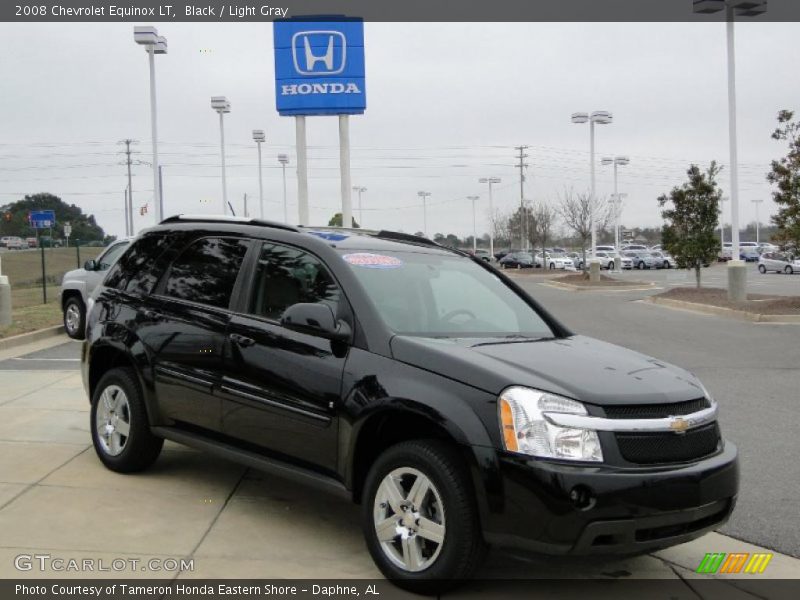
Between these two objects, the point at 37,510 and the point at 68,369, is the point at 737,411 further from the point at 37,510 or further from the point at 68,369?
the point at 68,369

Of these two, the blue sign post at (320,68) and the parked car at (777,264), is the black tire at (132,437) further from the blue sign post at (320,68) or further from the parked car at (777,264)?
the parked car at (777,264)

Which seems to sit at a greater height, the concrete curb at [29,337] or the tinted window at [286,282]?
the tinted window at [286,282]

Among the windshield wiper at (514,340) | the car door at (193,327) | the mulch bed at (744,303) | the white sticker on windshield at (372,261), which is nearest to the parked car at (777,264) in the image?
the mulch bed at (744,303)

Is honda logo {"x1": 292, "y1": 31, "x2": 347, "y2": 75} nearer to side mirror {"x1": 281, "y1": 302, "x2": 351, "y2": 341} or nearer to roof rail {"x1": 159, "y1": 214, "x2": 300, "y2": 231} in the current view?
roof rail {"x1": 159, "y1": 214, "x2": 300, "y2": 231}

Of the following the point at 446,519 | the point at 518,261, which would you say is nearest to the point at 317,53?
the point at 446,519

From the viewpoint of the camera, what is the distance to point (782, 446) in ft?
22.9

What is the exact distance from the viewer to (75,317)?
15836 mm

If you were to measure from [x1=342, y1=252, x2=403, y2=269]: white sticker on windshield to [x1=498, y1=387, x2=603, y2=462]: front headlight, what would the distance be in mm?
1435

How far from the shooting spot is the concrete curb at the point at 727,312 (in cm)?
1830

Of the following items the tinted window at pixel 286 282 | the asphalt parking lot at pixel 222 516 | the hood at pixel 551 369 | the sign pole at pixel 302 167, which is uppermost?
the sign pole at pixel 302 167

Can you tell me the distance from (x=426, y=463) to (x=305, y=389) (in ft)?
3.13

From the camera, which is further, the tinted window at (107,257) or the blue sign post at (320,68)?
the blue sign post at (320,68)

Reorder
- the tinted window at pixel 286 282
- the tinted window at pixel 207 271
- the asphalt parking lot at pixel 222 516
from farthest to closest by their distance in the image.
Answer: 1. the tinted window at pixel 207 271
2. the tinted window at pixel 286 282
3. the asphalt parking lot at pixel 222 516

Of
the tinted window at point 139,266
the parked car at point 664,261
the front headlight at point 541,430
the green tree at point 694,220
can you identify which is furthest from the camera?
the parked car at point 664,261
